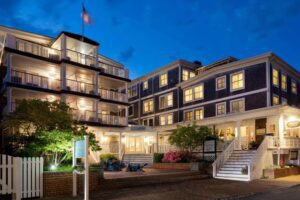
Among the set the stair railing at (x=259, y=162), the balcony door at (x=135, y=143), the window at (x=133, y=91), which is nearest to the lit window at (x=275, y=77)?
the stair railing at (x=259, y=162)

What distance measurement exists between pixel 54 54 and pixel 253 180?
20682 mm

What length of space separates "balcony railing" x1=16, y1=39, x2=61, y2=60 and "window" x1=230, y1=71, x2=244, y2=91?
56.4 ft

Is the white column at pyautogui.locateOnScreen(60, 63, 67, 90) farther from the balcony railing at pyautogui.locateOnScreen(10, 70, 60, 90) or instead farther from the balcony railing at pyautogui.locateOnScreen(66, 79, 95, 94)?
the balcony railing at pyautogui.locateOnScreen(10, 70, 60, 90)

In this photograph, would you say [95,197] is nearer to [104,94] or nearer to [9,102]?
[9,102]

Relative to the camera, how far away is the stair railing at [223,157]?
67.2 ft

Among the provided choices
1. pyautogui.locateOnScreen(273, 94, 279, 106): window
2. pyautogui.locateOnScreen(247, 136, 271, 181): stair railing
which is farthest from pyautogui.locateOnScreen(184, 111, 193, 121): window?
pyautogui.locateOnScreen(247, 136, 271, 181): stair railing

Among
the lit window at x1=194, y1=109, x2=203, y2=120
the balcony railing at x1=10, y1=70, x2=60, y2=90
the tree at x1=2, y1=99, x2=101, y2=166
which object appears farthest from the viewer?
the lit window at x1=194, y1=109, x2=203, y2=120

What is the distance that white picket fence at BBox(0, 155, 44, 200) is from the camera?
11.1 metres

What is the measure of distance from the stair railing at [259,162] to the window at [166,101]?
56.4ft

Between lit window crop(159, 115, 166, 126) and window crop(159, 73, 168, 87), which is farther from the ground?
window crop(159, 73, 168, 87)

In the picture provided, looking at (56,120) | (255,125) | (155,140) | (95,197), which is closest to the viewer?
(95,197)

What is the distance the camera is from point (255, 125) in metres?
27.5

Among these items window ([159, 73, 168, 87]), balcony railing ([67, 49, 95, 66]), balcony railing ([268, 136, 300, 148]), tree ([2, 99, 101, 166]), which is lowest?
balcony railing ([268, 136, 300, 148])

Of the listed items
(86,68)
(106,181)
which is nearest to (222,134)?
(86,68)
